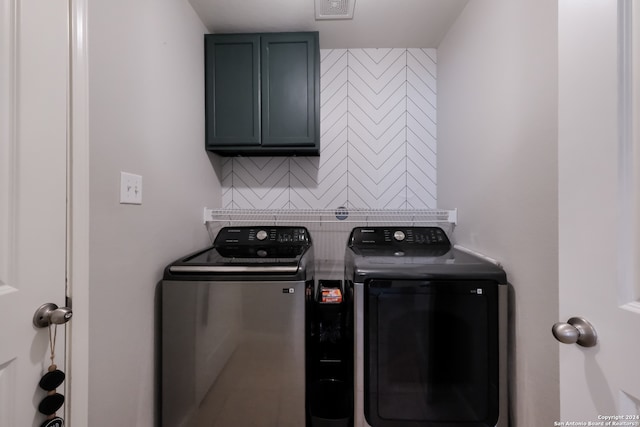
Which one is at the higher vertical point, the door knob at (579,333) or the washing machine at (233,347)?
the door knob at (579,333)

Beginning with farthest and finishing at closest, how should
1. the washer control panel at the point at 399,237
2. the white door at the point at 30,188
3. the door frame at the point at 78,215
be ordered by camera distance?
1. the washer control panel at the point at 399,237
2. the door frame at the point at 78,215
3. the white door at the point at 30,188

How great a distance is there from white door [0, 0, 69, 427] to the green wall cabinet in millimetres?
908

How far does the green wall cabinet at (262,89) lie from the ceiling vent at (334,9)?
120mm

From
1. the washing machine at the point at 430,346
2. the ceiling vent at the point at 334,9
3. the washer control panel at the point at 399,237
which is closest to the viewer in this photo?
the washing machine at the point at 430,346

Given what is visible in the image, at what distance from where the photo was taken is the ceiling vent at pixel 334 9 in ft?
4.86

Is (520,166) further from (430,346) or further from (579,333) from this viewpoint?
(430,346)

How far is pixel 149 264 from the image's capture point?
3.70ft

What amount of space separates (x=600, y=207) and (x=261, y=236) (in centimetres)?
153

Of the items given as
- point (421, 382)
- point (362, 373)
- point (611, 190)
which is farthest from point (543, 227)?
point (362, 373)

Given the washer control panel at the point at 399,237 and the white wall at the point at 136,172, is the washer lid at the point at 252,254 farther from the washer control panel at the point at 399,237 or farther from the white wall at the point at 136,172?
the washer control panel at the point at 399,237

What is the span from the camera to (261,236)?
1694mm

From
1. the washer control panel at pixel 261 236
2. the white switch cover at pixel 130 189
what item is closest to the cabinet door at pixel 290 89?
the washer control panel at pixel 261 236

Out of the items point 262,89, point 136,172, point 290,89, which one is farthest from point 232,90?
point 136,172

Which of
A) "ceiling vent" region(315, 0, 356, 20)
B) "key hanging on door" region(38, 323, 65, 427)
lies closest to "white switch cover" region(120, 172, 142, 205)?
"key hanging on door" region(38, 323, 65, 427)
